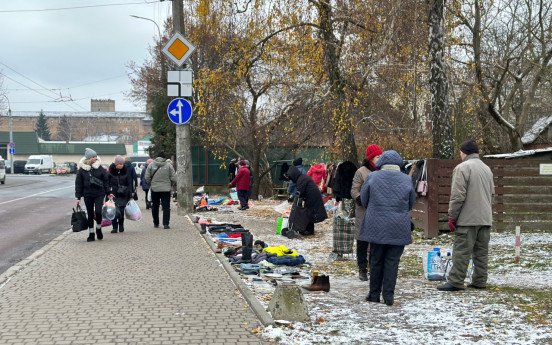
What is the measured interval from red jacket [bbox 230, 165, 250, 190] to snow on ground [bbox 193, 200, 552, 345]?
1064cm

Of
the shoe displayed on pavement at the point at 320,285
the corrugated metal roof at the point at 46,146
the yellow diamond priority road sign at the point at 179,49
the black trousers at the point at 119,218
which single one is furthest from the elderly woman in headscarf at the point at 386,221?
the corrugated metal roof at the point at 46,146

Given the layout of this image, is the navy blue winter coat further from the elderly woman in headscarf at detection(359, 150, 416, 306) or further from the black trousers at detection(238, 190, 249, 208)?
the black trousers at detection(238, 190, 249, 208)

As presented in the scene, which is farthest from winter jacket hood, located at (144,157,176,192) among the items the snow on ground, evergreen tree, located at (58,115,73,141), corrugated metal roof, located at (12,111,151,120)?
evergreen tree, located at (58,115,73,141)

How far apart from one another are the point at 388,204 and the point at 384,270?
0.76 m

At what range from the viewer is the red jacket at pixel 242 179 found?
21328 mm

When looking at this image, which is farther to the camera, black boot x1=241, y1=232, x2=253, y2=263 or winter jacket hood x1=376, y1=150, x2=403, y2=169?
black boot x1=241, y1=232, x2=253, y2=263

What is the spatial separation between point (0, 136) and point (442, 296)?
94.7 metres

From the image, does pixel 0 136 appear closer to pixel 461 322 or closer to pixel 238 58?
pixel 238 58

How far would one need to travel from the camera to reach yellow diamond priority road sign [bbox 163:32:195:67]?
57.1 ft

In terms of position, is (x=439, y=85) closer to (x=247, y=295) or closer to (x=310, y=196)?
(x=310, y=196)

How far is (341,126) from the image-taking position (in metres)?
15.5

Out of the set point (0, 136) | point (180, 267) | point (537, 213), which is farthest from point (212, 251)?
point (0, 136)

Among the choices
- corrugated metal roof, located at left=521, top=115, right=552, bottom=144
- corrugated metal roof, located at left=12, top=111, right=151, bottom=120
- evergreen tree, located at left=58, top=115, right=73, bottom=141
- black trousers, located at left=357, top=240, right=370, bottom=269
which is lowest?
black trousers, located at left=357, top=240, right=370, bottom=269

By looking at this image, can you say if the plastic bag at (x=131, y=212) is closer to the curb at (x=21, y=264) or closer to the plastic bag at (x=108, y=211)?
the plastic bag at (x=108, y=211)
